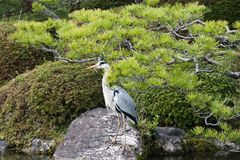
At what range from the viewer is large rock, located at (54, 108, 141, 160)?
24.4 feet

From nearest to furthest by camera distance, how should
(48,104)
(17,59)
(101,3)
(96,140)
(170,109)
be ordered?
(96,140)
(170,109)
(48,104)
(17,59)
(101,3)

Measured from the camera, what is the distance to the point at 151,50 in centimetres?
725

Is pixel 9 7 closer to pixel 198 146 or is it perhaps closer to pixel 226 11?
pixel 226 11

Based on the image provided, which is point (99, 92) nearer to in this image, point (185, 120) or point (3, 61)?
point (185, 120)

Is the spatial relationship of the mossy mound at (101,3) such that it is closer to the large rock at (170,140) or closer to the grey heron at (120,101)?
the large rock at (170,140)

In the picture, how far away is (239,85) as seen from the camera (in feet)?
31.9

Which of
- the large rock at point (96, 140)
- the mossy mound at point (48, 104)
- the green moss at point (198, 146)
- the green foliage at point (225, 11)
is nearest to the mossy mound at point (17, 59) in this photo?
the mossy mound at point (48, 104)

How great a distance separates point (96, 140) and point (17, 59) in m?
3.55

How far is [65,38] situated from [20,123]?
6.52 feet

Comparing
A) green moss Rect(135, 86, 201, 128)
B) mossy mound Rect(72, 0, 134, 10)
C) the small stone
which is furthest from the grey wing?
mossy mound Rect(72, 0, 134, 10)

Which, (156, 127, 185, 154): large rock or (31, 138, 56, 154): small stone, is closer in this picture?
(156, 127, 185, 154): large rock

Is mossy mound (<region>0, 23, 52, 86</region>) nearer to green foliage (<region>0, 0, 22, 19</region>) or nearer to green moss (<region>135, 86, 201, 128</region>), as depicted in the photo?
green moss (<region>135, 86, 201, 128</region>)

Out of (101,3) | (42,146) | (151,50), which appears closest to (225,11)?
(101,3)

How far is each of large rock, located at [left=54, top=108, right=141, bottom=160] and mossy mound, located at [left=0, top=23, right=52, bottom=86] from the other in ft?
8.74
